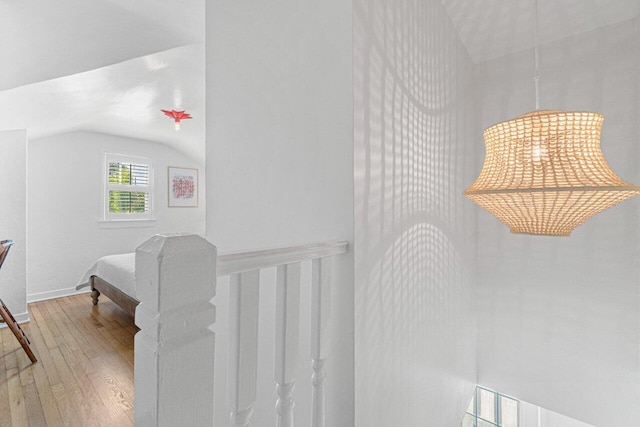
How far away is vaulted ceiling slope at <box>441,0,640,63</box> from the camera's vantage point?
204cm

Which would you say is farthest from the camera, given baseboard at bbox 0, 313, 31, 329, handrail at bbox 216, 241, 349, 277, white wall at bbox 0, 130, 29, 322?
baseboard at bbox 0, 313, 31, 329

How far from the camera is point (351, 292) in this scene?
1.15 m

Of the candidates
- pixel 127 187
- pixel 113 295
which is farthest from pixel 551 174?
pixel 127 187

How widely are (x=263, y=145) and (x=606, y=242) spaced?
2271mm

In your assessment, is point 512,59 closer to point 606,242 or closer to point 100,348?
point 606,242

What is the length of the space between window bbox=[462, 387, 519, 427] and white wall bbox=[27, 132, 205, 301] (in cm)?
506

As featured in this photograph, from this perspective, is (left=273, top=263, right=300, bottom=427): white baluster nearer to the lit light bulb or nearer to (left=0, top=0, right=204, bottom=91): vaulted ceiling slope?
the lit light bulb

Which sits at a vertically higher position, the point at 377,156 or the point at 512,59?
the point at 512,59

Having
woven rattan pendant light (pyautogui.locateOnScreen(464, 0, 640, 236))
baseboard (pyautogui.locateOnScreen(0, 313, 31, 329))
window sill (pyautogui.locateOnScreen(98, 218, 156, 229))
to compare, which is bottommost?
baseboard (pyautogui.locateOnScreen(0, 313, 31, 329))

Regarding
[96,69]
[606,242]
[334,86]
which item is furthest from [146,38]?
[606,242]

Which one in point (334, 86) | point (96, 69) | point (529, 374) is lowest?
point (529, 374)

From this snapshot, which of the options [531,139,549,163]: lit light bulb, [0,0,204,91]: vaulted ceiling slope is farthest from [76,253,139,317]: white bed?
[531,139,549,163]: lit light bulb

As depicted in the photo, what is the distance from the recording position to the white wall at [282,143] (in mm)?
1181

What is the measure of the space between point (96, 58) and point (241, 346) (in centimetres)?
240
